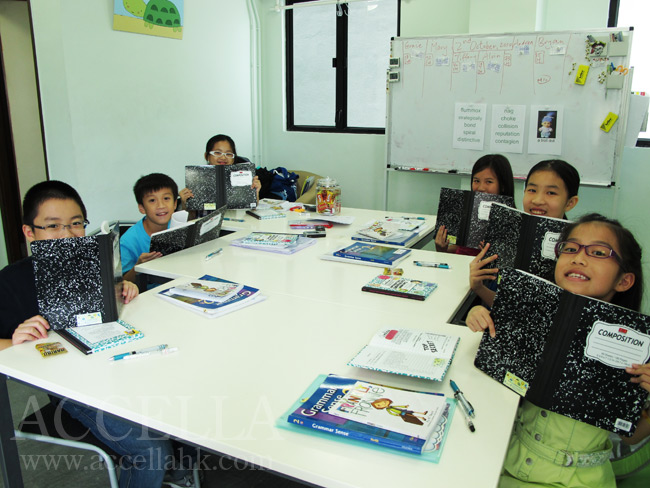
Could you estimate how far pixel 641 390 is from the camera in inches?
40.9

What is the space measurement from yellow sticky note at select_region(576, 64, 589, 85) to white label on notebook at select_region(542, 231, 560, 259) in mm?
2475

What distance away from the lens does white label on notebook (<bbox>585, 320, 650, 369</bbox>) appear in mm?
1035

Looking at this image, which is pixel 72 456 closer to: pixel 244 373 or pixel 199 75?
pixel 244 373

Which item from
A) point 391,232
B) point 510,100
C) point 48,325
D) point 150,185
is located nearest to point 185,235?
point 150,185

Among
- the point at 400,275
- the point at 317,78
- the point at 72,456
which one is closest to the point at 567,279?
the point at 400,275

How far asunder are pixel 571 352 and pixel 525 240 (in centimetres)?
62

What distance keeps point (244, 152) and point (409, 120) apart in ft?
5.96

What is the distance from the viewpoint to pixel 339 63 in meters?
4.94

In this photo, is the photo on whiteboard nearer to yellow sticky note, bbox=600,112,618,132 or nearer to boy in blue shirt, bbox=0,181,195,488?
yellow sticky note, bbox=600,112,618,132

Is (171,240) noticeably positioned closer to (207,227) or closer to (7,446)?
(207,227)

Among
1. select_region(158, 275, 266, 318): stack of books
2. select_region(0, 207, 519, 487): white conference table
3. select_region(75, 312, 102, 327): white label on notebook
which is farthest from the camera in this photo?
select_region(158, 275, 266, 318): stack of books

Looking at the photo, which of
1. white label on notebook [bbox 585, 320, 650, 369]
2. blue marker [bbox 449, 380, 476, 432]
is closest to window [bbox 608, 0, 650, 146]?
white label on notebook [bbox 585, 320, 650, 369]

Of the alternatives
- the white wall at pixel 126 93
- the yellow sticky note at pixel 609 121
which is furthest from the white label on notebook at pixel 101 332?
the yellow sticky note at pixel 609 121

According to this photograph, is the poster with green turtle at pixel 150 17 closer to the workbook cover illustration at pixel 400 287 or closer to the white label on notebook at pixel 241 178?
the white label on notebook at pixel 241 178
